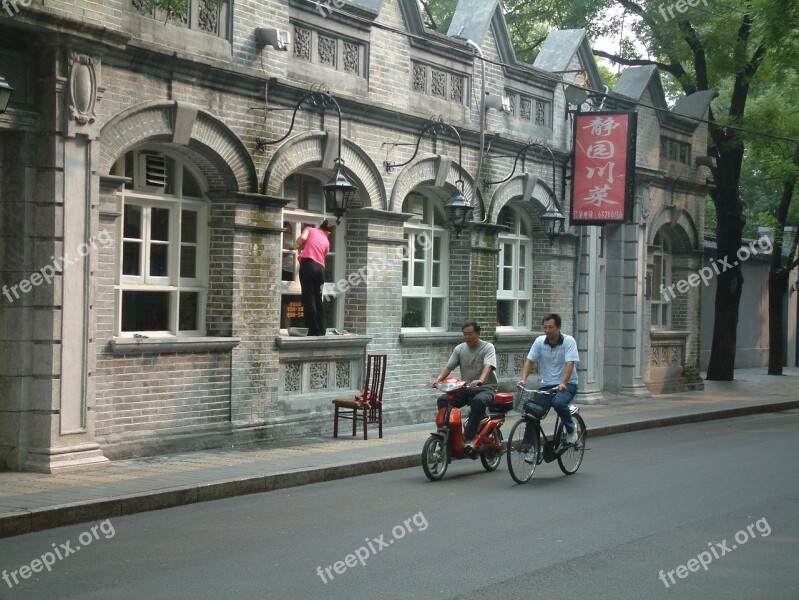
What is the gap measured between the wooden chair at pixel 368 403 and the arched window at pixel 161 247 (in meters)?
2.23

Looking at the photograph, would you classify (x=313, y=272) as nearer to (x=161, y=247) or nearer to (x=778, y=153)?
(x=161, y=247)

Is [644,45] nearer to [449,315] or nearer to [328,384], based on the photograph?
[449,315]

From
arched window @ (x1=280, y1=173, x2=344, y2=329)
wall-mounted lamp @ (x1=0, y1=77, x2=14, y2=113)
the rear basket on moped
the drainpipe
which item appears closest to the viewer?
wall-mounted lamp @ (x1=0, y1=77, x2=14, y2=113)

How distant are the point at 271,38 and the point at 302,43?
100cm

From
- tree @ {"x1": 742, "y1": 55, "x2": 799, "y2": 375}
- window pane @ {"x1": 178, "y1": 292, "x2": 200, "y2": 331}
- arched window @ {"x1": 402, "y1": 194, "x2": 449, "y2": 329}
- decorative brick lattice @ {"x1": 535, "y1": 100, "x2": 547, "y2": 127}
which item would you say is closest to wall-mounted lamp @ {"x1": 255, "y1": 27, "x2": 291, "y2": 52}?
window pane @ {"x1": 178, "y1": 292, "x2": 200, "y2": 331}

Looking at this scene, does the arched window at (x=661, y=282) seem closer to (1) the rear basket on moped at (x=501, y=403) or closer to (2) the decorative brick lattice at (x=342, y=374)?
(2) the decorative brick lattice at (x=342, y=374)

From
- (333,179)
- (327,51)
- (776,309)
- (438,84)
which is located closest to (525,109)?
(438,84)

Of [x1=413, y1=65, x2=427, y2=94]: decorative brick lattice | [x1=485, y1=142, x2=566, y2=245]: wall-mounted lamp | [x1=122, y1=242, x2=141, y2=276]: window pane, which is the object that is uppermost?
[x1=413, y1=65, x2=427, y2=94]: decorative brick lattice

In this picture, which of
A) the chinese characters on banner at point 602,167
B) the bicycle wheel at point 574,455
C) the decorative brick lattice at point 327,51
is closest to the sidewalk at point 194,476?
the bicycle wheel at point 574,455

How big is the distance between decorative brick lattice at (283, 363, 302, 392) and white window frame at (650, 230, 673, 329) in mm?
12295

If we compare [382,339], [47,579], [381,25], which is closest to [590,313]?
[382,339]

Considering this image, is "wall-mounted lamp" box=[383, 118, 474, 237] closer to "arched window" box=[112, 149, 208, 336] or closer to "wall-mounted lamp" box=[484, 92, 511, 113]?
"wall-mounted lamp" box=[484, 92, 511, 113]

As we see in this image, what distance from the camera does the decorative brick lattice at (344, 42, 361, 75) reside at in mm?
15737

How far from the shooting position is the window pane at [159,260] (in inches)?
522
